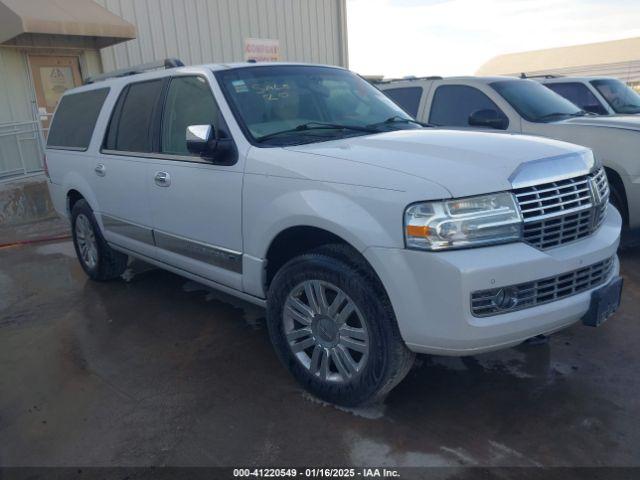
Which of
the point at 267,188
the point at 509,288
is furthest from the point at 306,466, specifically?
the point at 267,188

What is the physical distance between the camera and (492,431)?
283 centimetres

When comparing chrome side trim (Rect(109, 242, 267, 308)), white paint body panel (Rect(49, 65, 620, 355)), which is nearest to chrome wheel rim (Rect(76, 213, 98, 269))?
chrome side trim (Rect(109, 242, 267, 308))

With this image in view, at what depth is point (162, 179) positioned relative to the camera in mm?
4043

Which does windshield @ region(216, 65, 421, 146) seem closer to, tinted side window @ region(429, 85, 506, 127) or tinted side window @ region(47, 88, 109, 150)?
tinted side window @ region(47, 88, 109, 150)

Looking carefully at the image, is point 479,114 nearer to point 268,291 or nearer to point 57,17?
point 268,291

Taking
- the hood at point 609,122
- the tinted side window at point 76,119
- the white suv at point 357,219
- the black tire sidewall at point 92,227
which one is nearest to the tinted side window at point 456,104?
the hood at point 609,122

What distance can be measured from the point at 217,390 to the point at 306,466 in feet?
3.12

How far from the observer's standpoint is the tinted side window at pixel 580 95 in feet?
26.7

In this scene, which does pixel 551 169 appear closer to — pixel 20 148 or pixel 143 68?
pixel 143 68

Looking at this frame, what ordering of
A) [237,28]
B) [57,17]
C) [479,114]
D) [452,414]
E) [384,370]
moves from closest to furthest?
[384,370] < [452,414] < [479,114] < [57,17] < [237,28]

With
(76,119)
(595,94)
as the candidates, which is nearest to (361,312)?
(76,119)

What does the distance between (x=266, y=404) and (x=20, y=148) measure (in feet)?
30.2

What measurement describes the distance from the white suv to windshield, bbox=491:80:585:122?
2603 millimetres

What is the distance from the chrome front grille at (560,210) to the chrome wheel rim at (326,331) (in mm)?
952
